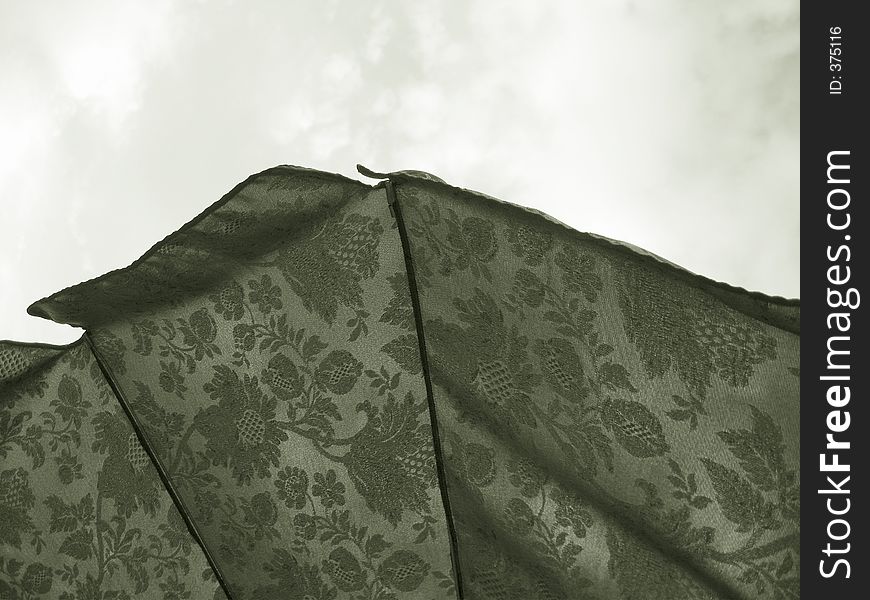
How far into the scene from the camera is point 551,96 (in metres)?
2.07

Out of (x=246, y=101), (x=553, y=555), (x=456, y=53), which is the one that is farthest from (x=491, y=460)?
(x=246, y=101)

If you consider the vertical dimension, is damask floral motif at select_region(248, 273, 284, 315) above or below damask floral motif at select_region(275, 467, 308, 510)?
above

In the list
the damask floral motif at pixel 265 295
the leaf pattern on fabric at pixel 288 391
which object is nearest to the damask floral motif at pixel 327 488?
the leaf pattern on fabric at pixel 288 391

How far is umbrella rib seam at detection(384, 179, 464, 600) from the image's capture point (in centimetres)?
101

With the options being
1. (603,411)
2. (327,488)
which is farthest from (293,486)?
(603,411)

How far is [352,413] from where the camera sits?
1.08 meters

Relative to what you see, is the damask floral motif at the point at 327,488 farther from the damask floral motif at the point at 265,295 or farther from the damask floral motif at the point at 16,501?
the damask floral motif at the point at 16,501
